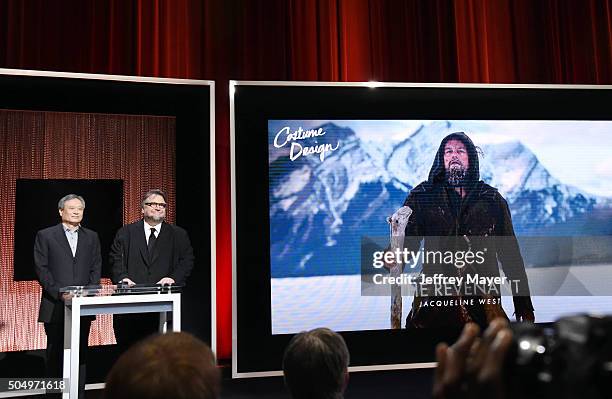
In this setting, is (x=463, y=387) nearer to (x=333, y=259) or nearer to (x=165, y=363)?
(x=165, y=363)

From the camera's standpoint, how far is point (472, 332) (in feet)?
1.81

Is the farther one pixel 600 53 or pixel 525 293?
pixel 600 53

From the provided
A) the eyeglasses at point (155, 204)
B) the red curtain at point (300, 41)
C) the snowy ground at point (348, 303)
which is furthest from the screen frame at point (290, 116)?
the red curtain at point (300, 41)

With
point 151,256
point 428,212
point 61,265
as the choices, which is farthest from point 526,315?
point 61,265

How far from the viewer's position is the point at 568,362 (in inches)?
17.0

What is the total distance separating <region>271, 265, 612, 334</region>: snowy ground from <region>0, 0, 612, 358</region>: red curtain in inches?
28.4

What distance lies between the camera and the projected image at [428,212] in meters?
3.55

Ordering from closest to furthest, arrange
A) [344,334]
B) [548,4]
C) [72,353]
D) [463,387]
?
[463,387], [72,353], [344,334], [548,4]

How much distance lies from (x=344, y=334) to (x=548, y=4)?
3.20 metres

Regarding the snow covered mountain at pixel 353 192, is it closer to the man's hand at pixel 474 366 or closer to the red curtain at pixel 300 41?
the red curtain at pixel 300 41

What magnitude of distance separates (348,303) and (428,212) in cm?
78

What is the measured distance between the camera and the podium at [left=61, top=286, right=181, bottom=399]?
2.73 meters

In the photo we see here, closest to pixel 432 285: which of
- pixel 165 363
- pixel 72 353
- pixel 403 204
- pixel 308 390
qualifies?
pixel 403 204

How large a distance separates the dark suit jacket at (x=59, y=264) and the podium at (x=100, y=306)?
0.92ft
